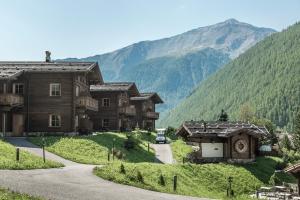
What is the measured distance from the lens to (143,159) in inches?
1873

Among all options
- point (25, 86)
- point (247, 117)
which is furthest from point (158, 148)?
point (247, 117)

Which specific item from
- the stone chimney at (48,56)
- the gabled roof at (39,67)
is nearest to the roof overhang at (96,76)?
the gabled roof at (39,67)

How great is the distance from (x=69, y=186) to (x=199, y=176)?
17.7 metres

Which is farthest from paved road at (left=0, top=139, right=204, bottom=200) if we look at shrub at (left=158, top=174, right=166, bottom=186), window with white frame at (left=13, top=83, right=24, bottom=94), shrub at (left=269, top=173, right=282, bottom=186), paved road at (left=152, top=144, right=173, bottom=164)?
window with white frame at (left=13, top=83, right=24, bottom=94)

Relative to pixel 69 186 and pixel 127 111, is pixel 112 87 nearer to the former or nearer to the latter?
pixel 127 111

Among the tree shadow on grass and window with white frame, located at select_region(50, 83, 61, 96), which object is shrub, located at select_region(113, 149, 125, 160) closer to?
window with white frame, located at select_region(50, 83, 61, 96)

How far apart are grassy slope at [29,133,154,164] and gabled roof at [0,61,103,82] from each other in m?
7.78

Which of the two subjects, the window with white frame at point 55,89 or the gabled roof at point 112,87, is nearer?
the window with white frame at point 55,89

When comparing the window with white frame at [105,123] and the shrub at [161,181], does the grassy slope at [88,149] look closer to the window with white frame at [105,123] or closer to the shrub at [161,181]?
the shrub at [161,181]

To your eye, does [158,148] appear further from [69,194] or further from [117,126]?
[69,194]

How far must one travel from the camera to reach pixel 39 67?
177ft

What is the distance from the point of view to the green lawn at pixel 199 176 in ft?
95.5

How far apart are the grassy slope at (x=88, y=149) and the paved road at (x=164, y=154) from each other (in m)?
0.92

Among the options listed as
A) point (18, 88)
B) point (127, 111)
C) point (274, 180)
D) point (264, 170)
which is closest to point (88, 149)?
point (18, 88)
